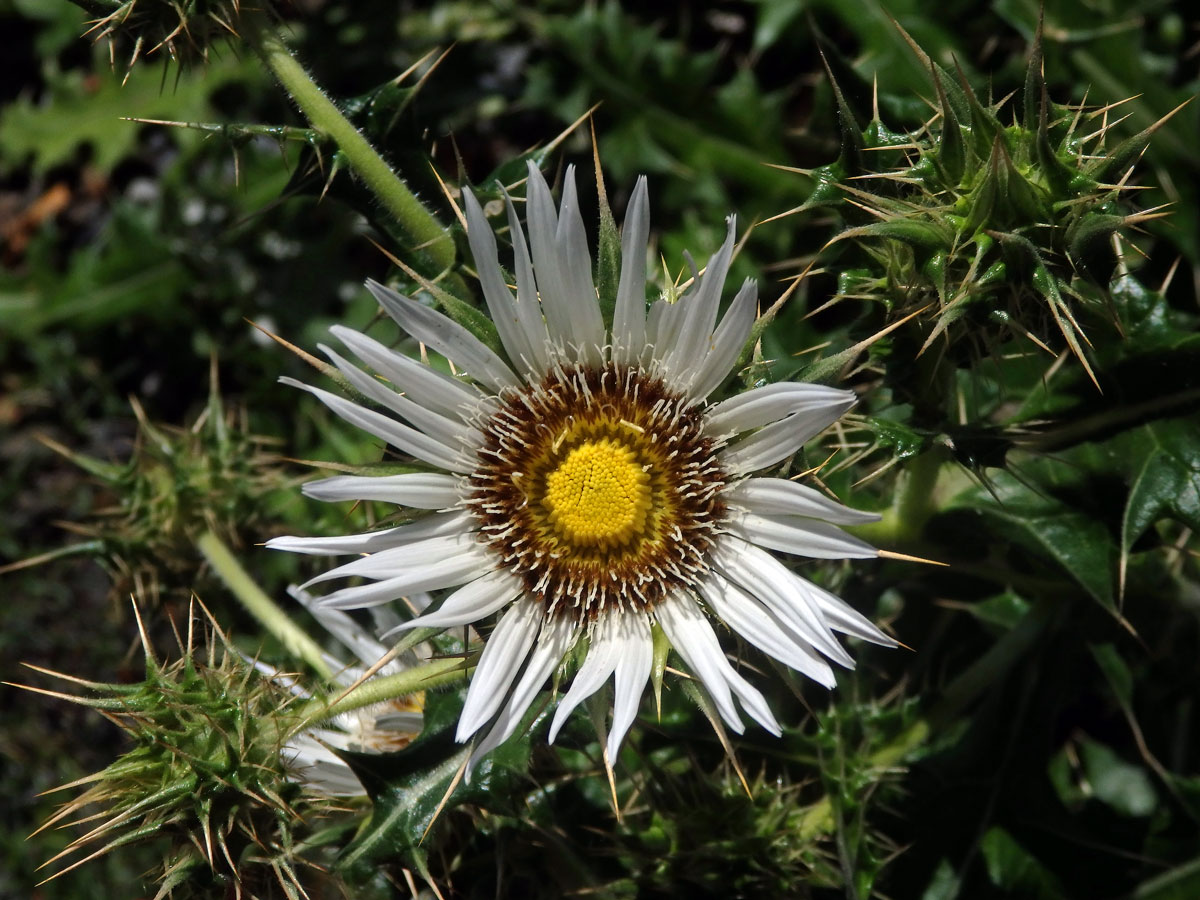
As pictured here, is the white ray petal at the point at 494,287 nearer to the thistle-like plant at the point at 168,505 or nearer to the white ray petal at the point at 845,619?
the white ray petal at the point at 845,619

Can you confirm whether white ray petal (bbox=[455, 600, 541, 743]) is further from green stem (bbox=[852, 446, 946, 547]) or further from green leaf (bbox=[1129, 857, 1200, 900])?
green leaf (bbox=[1129, 857, 1200, 900])

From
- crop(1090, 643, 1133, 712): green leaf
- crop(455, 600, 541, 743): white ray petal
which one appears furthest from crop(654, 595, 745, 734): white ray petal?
crop(1090, 643, 1133, 712): green leaf

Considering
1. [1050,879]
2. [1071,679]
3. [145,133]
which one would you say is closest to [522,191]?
[1071,679]

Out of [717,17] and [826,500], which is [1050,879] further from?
[717,17]

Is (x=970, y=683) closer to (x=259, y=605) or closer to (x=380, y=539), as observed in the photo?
(x=380, y=539)

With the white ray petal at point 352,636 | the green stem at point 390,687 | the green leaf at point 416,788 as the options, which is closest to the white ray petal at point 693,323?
the green stem at point 390,687
